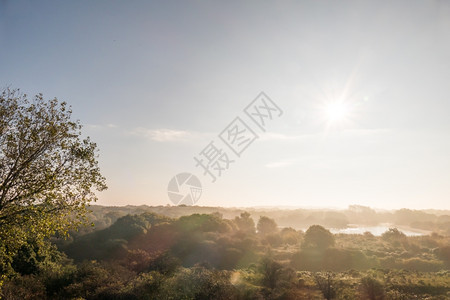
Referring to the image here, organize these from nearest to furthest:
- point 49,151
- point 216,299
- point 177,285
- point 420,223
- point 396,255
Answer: point 49,151 → point 216,299 → point 177,285 → point 396,255 → point 420,223

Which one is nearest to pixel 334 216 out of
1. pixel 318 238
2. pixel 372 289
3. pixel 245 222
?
pixel 245 222

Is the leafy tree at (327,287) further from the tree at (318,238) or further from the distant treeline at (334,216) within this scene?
the distant treeline at (334,216)

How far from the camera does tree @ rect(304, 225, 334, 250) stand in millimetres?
47312

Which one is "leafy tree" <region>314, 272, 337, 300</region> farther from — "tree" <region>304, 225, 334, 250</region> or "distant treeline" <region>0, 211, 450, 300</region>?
"tree" <region>304, 225, 334, 250</region>

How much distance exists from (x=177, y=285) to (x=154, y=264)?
12.2 meters

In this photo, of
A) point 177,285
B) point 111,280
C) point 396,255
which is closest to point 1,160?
point 111,280

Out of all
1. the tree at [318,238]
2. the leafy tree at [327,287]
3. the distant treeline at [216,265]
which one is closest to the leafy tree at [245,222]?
the distant treeline at [216,265]

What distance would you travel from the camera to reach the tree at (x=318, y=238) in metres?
47.3

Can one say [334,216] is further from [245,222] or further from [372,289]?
[372,289]

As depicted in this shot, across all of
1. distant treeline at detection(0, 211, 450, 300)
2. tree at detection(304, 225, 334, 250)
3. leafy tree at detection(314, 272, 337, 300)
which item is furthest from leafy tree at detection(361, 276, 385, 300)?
tree at detection(304, 225, 334, 250)

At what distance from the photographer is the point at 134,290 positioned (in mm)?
17141

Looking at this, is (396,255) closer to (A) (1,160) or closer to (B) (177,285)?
(B) (177,285)

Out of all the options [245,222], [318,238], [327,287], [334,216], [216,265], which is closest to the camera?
[327,287]

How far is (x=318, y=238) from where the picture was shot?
4853 centimetres
